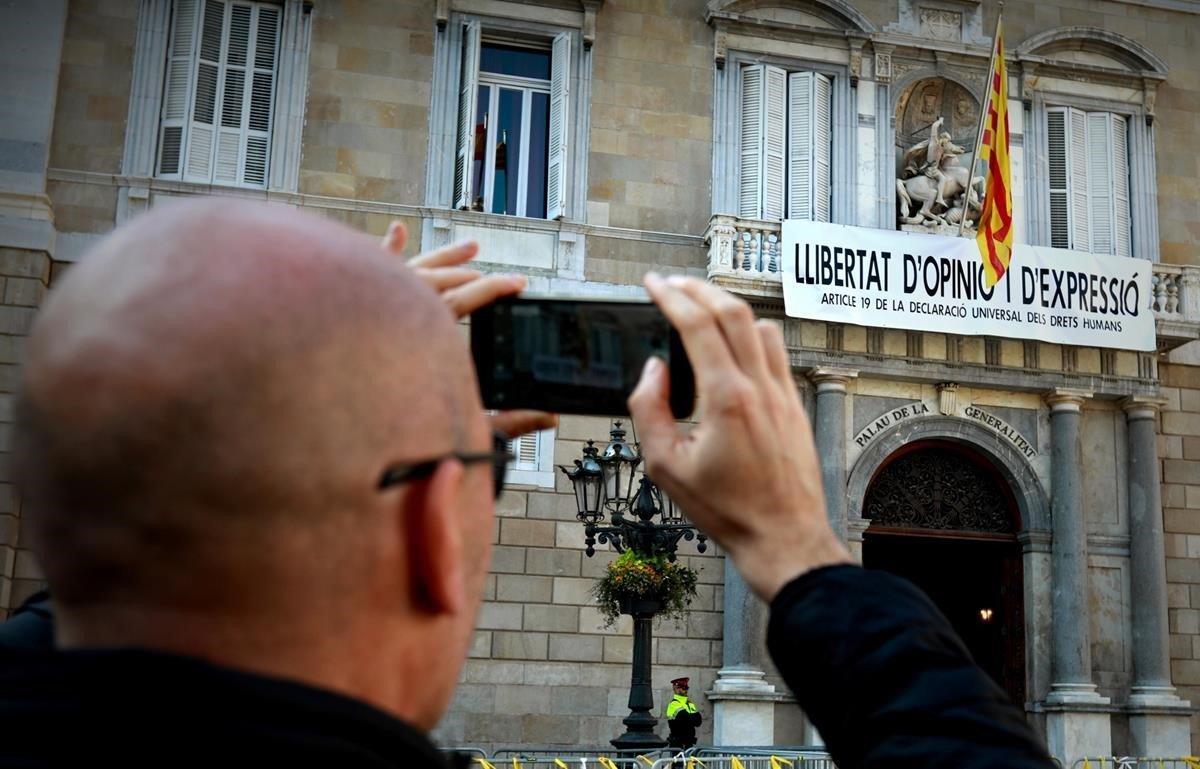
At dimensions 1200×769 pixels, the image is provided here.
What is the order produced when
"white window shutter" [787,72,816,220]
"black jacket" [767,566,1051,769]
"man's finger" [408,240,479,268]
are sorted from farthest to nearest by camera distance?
"white window shutter" [787,72,816,220], "man's finger" [408,240,479,268], "black jacket" [767,566,1051,769]

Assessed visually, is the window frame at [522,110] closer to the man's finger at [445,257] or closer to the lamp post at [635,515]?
the lamp post at [635,515]

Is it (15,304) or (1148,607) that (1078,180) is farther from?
(15,304)

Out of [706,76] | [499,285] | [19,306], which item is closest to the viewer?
[499,285]

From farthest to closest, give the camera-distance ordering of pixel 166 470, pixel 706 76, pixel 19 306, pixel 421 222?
1. pixel 706 76
2. pixel 421 222
3. pixel 19 306
4. pixel 166 470

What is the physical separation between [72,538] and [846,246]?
1410 cm

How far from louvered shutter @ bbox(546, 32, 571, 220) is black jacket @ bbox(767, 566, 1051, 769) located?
1369 centimetres

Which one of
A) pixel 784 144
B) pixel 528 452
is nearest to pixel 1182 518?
pixel 784 144

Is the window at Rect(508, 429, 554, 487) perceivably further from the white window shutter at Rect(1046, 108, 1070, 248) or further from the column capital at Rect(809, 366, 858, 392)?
the white window shutter at Rect(1046, 108, 1070, 248)

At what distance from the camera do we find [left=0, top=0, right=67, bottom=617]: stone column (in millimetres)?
13219

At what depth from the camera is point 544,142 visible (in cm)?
1522

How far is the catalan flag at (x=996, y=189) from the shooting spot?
45.4ft

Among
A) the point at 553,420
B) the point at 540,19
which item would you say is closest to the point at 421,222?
the point at 540,19

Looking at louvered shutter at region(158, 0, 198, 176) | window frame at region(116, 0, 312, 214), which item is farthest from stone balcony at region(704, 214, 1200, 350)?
louvered shutter at region(158, 0, 198, 176)

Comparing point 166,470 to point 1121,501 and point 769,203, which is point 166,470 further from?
point 1121,501
